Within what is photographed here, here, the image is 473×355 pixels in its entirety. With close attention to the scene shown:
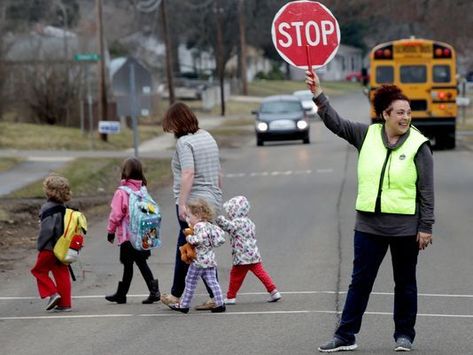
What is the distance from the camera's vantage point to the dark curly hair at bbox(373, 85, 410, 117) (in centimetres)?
789

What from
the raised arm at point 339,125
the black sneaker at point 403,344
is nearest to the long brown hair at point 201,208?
the raised arm at point 339,125

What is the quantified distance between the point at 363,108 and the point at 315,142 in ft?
103

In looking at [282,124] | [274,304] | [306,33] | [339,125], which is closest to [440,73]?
[282,124]

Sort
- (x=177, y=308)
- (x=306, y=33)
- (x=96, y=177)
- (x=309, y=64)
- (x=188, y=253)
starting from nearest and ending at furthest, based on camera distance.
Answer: (x=309, y=64) → (x=306, y=33) → (x=188, y=253) → (x=177, y=308) → (x=96, y=177)

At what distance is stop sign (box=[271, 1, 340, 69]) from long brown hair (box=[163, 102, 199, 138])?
0.99 metres

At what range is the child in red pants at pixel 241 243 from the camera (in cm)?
1024

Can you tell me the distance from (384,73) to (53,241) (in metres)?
Answer: 25.5

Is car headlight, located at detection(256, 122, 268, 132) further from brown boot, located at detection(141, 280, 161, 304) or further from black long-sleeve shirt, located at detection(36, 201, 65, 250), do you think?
black long-sleeve shirt, located at detection(36, 201, 65, 250)

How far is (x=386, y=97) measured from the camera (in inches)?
312

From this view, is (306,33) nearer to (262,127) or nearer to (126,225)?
(126,225)

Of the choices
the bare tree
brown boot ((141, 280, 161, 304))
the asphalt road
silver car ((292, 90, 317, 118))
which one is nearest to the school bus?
the bare tree

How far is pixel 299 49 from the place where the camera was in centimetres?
941

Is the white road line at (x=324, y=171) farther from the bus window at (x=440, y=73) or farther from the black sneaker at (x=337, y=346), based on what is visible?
the black sneaker at (x=337, y=346)

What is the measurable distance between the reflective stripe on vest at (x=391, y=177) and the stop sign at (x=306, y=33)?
5.61 ft
